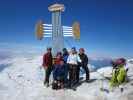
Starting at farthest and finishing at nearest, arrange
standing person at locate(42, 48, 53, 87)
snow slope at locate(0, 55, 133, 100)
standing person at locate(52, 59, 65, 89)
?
standing person at locate(42, 48, 53, 87), standing person at locate(52, 59, 65, 89), snow slope at locate(0, 55, 133, 100)

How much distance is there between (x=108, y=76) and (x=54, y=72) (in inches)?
154

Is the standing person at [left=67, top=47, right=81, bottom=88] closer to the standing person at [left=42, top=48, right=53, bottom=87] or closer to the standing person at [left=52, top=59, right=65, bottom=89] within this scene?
the standing person at [left=52, top=59, right=65, bottom=89]

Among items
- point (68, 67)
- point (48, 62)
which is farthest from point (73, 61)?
point (48, 62)

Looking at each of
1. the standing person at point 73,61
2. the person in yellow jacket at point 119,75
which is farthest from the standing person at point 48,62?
the person in yellow jacket at point 119,75

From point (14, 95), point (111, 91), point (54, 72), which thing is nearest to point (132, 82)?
point (111, 91)

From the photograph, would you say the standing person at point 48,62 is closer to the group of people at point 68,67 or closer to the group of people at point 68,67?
the group of people at point 68,67

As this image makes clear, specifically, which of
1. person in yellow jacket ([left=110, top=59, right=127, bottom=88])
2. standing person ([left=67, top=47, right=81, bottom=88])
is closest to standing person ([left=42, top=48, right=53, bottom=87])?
standing person ([left=67, top=47, right=81, bottom=88])

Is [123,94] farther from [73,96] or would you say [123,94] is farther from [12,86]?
[12,86]

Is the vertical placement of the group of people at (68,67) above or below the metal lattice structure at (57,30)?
below

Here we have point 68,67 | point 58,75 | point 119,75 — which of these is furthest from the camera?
point 68,67

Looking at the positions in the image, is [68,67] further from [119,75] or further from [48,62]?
[119,75]

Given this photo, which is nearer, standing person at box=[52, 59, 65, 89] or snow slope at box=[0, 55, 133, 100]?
snow slope at box=[0, 55, 133, 100]

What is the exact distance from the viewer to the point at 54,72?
22016mm

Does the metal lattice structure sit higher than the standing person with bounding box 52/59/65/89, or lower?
higher
